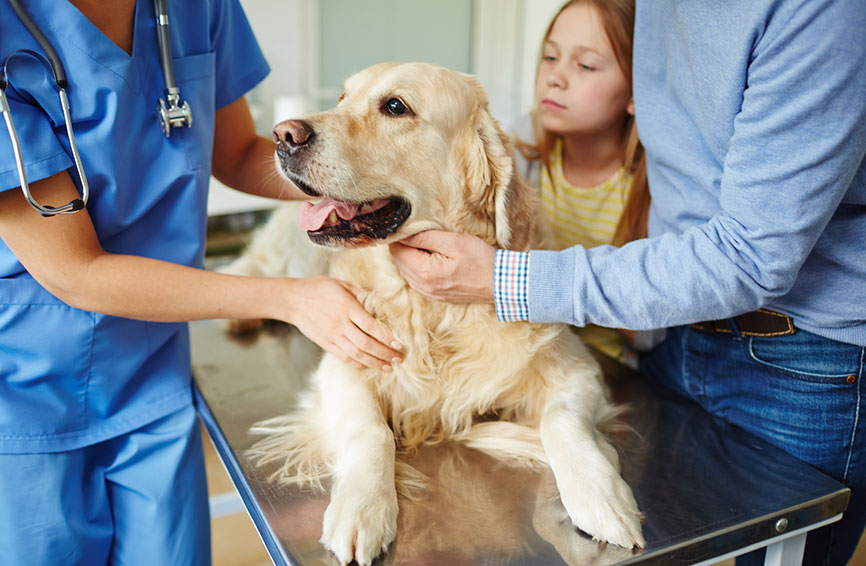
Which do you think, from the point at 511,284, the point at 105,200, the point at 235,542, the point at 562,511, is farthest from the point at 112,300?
the point at 235,542

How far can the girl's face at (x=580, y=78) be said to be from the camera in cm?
169

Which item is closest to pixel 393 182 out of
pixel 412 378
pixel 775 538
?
pixel 412 378

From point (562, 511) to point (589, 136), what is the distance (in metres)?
1.19

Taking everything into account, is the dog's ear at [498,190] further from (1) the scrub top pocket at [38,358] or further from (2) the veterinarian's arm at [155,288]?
(1) the scrub top pocket at [38,358]

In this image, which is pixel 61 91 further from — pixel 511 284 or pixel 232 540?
pixel 232 540

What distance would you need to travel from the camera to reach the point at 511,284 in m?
1.13

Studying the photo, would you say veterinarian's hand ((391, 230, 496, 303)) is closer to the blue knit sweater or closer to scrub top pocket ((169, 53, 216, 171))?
the blue knit sweater

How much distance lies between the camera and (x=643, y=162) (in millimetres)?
1684

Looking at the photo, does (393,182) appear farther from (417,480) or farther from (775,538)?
(775,538)

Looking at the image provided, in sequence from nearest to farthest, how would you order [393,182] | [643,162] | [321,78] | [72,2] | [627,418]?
1. [72,2]
2. [393,182]
3. [627,418]
4. [643,162]
5. [321,78]

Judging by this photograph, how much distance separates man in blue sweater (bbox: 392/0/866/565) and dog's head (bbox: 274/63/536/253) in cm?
8

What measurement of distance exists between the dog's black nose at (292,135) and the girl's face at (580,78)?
836 millimetres

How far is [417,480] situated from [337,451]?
0.15m

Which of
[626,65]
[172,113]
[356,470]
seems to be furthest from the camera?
[626,65]
